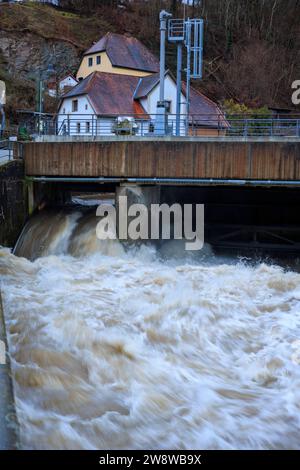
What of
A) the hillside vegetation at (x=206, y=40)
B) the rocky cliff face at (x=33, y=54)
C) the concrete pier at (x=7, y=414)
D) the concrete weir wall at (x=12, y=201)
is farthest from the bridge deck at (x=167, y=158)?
the rocky cliff face at (x=33, y=54)

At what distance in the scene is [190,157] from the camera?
1572 cm

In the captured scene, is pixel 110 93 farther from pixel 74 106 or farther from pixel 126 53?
pixel 126 53

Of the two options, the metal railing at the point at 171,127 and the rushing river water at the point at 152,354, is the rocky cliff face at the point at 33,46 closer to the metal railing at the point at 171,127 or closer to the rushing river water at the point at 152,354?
the metal railing at the point at 171,127

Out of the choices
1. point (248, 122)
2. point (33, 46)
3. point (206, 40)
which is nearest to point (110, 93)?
point (33, 46)

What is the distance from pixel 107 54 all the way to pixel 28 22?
495 inches

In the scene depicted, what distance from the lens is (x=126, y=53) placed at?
49.1 meters

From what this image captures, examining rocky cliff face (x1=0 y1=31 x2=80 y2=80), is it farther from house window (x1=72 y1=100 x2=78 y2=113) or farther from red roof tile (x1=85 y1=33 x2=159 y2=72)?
house window (x1=72 y1=100 x2=78 y2=113)

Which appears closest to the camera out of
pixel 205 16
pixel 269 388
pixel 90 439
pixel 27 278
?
pixel 90 439

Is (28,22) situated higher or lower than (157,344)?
higher

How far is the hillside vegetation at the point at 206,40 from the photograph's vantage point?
49.6m

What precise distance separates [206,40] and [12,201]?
48.4m
